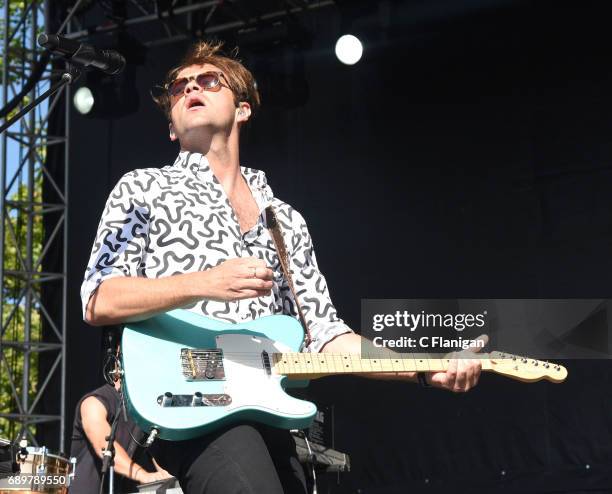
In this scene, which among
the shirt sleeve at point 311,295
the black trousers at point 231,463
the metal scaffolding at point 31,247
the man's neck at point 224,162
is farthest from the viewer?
the metal scaffolding at point 31,247

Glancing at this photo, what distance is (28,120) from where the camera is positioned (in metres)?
8.20

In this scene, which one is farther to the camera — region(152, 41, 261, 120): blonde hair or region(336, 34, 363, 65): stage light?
region(336, 34, 363, 65): stage light

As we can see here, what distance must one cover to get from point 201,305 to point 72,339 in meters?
5.49

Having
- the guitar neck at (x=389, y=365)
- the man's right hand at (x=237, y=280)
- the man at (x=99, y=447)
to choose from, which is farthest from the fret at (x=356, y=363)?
the man at (x=99, y=447)

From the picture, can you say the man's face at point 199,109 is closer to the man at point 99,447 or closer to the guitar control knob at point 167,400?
the guitar control knob at point 167,400

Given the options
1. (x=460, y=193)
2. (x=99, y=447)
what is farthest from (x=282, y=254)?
(x=460, y=193)

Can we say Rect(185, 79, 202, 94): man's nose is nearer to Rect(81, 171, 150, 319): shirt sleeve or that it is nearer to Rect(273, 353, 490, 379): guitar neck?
Rect(81, 171, 150, 319): shirt sleeve

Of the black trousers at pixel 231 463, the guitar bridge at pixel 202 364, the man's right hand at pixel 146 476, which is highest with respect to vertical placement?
the guitar bridge at pixel 202 364

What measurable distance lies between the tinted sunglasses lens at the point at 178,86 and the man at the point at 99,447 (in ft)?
7.06

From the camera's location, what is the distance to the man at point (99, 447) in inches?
192

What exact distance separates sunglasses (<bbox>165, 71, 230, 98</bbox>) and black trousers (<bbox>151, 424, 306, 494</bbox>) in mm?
1250

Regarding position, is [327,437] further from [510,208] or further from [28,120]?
[28,120]

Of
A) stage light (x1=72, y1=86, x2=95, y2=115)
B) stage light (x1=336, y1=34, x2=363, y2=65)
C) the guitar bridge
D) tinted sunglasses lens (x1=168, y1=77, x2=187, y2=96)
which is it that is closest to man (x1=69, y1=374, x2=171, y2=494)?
tinted sunglasses lens (x1=168, y1=77, x2=187, y2=96)

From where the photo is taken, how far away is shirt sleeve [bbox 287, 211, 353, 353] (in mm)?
3014
